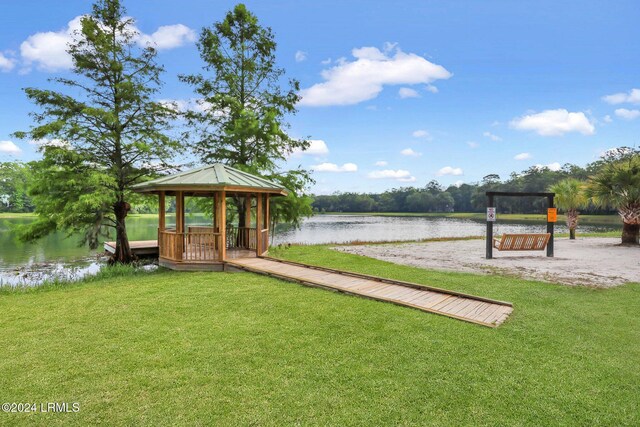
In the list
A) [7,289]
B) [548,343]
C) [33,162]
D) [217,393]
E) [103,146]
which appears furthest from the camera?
[103,146]

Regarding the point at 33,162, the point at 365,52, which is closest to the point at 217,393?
the point at 33,162

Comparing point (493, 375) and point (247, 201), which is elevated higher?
point (247, 201)

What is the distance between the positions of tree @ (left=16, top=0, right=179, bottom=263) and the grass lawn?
18.5ft

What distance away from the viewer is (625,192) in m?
14.2

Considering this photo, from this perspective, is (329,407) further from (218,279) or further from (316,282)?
(218,279)

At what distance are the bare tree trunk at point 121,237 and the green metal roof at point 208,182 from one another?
2.92 meters

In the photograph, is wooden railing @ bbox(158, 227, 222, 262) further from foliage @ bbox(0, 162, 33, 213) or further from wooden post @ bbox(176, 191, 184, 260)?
foliage @ bbox(0, 162, 33, 213)

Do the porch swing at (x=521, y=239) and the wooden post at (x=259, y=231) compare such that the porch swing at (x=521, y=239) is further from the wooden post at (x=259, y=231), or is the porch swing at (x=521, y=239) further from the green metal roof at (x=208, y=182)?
the wooden post at (x=259, y=231)

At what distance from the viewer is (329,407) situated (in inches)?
107

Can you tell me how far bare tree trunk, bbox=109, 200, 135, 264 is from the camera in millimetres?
11828

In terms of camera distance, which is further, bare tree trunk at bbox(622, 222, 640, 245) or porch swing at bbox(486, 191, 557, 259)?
bare tree trunk at bbox(622, 222, 640, 245)

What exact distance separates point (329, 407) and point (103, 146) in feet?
39.9

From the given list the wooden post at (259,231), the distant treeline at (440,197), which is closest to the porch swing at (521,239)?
the wooden post at (259,231)

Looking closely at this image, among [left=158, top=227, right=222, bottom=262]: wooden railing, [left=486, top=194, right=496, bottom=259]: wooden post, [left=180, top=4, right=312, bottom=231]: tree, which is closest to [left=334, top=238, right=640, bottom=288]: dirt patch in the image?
[left=486, top=194, right=496, bottom=259]: wooden post
